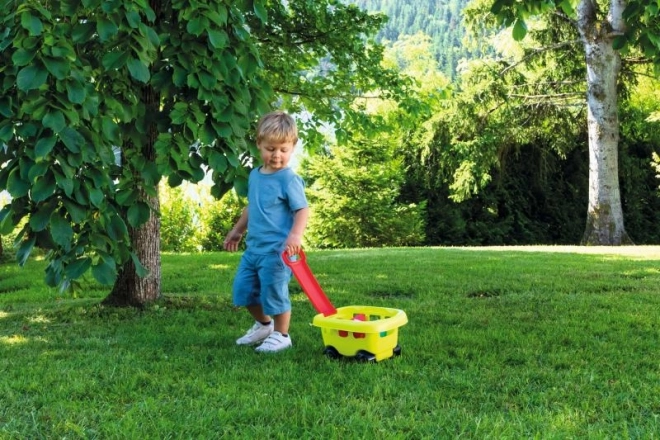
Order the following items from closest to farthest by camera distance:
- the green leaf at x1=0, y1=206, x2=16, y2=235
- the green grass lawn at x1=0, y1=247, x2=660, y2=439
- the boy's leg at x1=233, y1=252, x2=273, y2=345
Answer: the green grass lawn at x1=0, y1=247, x2=660, y2=439
the green leaf at x1=0, y1=206, x2=16, y2=235
the boy's leg at x1=233, y1=252, x2=273, y2=345

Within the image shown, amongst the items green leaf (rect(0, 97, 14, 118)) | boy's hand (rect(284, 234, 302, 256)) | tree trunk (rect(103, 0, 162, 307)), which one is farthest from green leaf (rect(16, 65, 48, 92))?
tree trunk (rect(103, 0, 162, 307))

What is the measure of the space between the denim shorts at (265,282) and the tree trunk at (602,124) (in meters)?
11.5

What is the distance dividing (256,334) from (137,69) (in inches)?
64.3

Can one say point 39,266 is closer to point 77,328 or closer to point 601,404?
point 77,328

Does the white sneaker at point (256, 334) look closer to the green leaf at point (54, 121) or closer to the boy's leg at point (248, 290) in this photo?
the boy's leg at point (248, 290)

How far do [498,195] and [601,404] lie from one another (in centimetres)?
1532

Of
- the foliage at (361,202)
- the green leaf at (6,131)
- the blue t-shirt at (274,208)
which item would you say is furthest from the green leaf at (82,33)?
the foliage at (361,202)

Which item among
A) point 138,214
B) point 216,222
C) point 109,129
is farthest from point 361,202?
point 109,129

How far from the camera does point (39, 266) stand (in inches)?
361

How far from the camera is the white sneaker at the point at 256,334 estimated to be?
3.73m

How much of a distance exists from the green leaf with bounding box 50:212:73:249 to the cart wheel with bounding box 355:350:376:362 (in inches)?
59.2

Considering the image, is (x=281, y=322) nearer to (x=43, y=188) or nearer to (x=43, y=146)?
(x=43, y=188)

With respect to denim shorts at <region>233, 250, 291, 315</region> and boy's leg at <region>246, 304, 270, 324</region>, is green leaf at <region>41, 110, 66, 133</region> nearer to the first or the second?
denim shorts at <region>233, 250, 291, 315</region>

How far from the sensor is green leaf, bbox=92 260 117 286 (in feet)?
10.2
